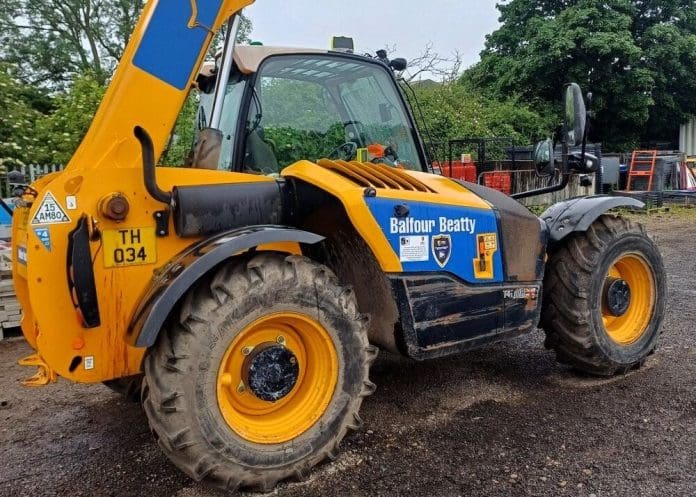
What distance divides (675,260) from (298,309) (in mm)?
7735

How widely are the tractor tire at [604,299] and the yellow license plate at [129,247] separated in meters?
2.61

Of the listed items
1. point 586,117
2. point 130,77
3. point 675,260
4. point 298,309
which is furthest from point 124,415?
point 675,260

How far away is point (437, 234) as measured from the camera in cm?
337

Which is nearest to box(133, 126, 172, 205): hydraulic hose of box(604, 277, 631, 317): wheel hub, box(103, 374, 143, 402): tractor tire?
box(103, 374, 143, 402): tractor tire

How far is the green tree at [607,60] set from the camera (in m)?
22.5

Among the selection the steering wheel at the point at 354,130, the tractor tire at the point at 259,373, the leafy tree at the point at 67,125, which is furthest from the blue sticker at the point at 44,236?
the leafy tree at the point at 67,125

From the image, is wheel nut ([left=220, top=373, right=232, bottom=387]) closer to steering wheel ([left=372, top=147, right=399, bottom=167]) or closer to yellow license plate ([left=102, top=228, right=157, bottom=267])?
yellow license plate ([left=102, top=228, right=157, bottom=267])

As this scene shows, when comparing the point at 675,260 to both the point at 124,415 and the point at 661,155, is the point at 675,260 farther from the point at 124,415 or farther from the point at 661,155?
the point at 661,155

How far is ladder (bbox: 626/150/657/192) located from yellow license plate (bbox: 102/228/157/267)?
56.9 feet

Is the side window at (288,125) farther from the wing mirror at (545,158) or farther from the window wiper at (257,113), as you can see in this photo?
the wing mirror at (545,158)

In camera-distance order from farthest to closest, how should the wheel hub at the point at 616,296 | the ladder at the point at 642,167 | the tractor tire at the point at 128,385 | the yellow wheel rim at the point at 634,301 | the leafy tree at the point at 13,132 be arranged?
the ladder at the point at 642,167
the leafy tree at the point at 13,132
the yellow wheel rim at the point at 634,301
the wheel hub at the point at 616,296
the tractor tire at the point at 128,385

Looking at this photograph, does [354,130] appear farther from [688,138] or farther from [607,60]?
[688,138]

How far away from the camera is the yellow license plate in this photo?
106 inches

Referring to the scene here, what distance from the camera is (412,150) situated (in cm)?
408
